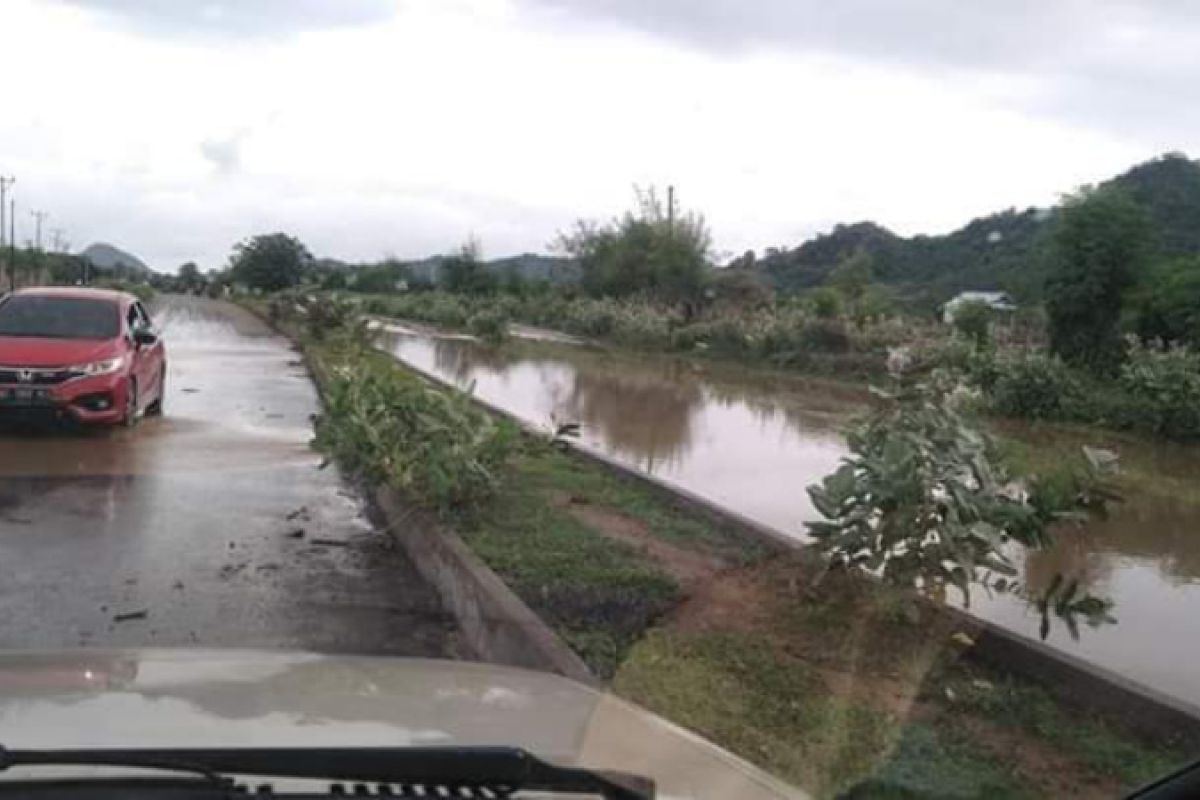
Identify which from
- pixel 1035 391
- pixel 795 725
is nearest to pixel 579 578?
pixel 795 725

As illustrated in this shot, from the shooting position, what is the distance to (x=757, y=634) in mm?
6965

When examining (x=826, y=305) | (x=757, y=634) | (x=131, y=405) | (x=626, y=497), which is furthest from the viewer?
(x=826, y=305)

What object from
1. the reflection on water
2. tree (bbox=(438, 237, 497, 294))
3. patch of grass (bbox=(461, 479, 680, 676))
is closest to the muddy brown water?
the reflection on water

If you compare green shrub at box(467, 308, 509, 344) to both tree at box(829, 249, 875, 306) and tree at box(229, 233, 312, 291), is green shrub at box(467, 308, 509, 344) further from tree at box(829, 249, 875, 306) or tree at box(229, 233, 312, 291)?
tree at box(229, 233, 312, 291)

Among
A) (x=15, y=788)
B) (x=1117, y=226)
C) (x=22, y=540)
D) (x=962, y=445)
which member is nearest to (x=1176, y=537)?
(x=962, y=445)

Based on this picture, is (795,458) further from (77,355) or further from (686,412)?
(77,355)

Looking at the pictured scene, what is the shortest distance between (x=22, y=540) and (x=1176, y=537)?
9474 mm

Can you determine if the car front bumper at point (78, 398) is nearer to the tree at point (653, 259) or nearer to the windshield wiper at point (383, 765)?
the windshield wiper at point (383, 765)

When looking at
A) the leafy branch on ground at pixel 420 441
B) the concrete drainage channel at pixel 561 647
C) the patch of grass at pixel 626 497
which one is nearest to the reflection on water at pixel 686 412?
the patch of grass at pixel 626 497

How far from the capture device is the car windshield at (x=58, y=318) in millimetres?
14453

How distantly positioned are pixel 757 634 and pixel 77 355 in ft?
30.1

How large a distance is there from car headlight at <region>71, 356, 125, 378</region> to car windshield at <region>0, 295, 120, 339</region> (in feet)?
1.76

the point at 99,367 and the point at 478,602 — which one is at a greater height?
the point at 99,367

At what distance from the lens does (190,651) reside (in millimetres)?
3209
